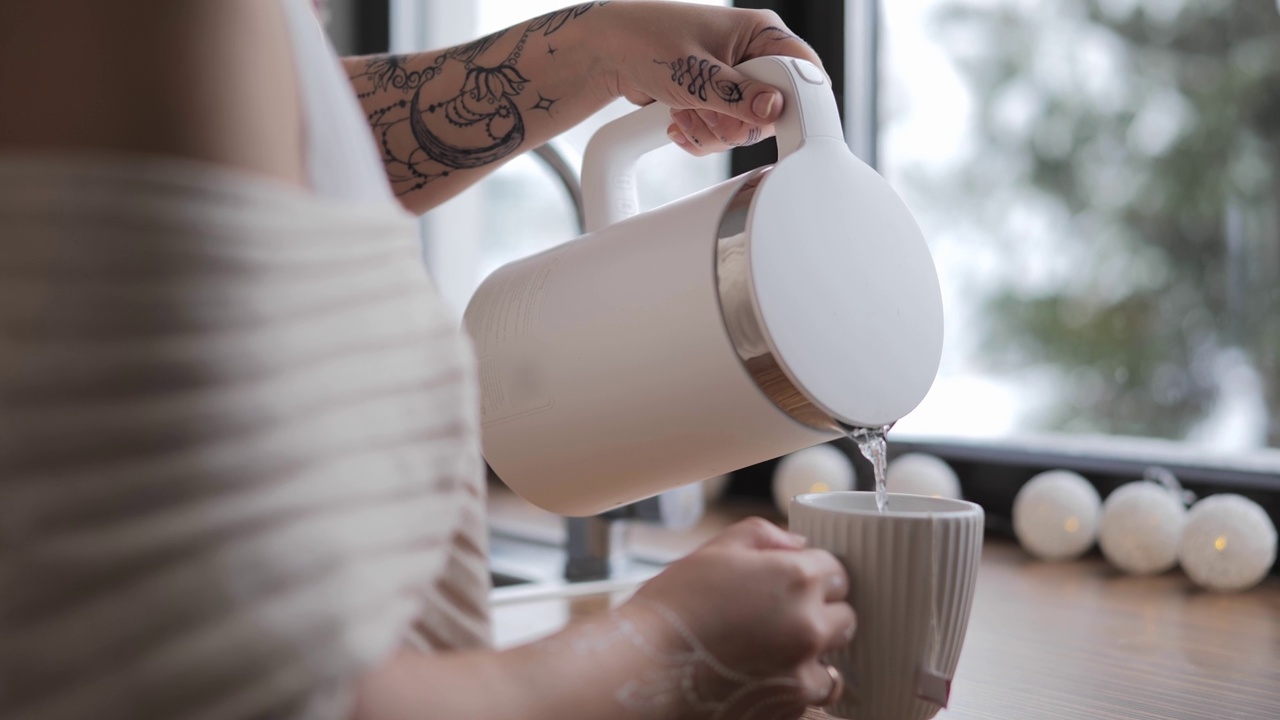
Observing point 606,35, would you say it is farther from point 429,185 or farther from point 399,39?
point 399,39

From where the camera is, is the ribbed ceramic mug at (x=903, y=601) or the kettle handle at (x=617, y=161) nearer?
the ribbed ceramic mug at (x=903, y=601)

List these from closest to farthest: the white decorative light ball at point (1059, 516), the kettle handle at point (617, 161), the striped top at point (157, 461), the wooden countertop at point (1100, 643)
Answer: the striped top at point (157, 461), the wooden countertop at point (1100, 643), the kettle handle at point (617, 161), the white decorative light ball at point (1059, 516)

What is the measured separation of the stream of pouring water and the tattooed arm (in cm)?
20

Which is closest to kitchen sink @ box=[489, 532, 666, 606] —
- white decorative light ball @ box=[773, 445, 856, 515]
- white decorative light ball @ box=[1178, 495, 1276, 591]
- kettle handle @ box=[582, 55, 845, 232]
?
white decorative light ball @ box=[773, 445, 856, 515]

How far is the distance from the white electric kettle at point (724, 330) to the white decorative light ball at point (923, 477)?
552 mm

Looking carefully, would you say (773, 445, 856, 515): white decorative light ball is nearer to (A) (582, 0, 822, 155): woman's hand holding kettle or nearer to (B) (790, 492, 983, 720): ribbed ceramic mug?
(A) (582, 0, 822, 155): woman's hand holding kettle

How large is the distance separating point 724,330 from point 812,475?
0.69 metres

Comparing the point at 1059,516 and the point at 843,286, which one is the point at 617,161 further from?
the point at 1059,516

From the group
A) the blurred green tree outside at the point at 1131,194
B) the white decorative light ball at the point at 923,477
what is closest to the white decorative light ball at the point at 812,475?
the white decorative light ball at the point at 923,477

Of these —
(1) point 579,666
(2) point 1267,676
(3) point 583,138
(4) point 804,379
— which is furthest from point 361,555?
(3) point 583,138

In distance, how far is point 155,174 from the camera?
0.35m

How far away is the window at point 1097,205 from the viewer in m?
1.16

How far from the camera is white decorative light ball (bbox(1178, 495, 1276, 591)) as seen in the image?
926 mm

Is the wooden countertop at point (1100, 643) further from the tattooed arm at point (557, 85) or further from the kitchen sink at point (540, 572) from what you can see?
the tattooed arm at point (557, 85)
